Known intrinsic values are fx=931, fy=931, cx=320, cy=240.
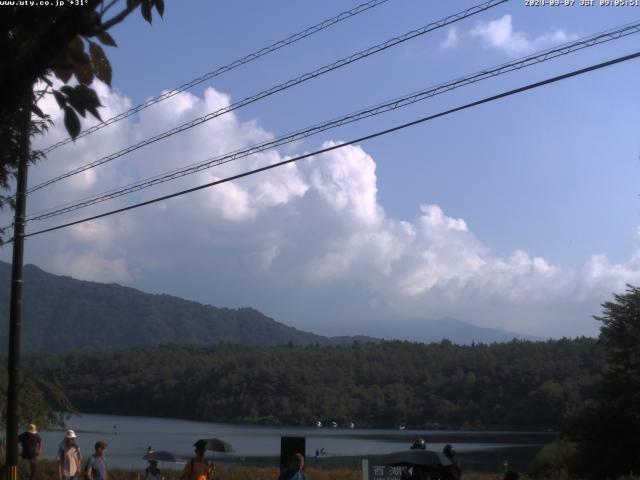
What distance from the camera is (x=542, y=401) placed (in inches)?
3457

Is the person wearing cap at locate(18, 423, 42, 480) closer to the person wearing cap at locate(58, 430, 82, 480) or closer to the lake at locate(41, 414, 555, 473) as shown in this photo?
the person wearing cap at locate(58, 430, 82, 480)

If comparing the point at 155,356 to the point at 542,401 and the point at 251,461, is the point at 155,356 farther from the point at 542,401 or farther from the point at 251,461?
the point at 251,461

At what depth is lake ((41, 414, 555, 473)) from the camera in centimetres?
5312

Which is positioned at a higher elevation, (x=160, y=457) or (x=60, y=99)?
(x=60, y=99)

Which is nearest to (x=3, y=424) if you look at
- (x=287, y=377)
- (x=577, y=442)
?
(x=577, y=442)

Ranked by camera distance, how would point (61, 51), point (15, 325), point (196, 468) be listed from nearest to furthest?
point (61, 51)
point (196, 468)
point (15, 325)

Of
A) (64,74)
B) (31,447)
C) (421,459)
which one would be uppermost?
(64,74)

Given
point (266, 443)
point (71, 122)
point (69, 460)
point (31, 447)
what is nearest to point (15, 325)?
point (31, 447)

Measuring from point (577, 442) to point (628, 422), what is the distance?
2.67 metres

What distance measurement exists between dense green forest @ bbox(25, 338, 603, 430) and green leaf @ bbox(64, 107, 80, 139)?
85756 mm

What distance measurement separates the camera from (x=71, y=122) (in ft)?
13.1

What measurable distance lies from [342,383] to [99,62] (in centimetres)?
11579

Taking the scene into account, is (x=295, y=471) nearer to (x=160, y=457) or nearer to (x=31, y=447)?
(x=160, y=457)

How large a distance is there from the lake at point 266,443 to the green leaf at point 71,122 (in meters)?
41.0
